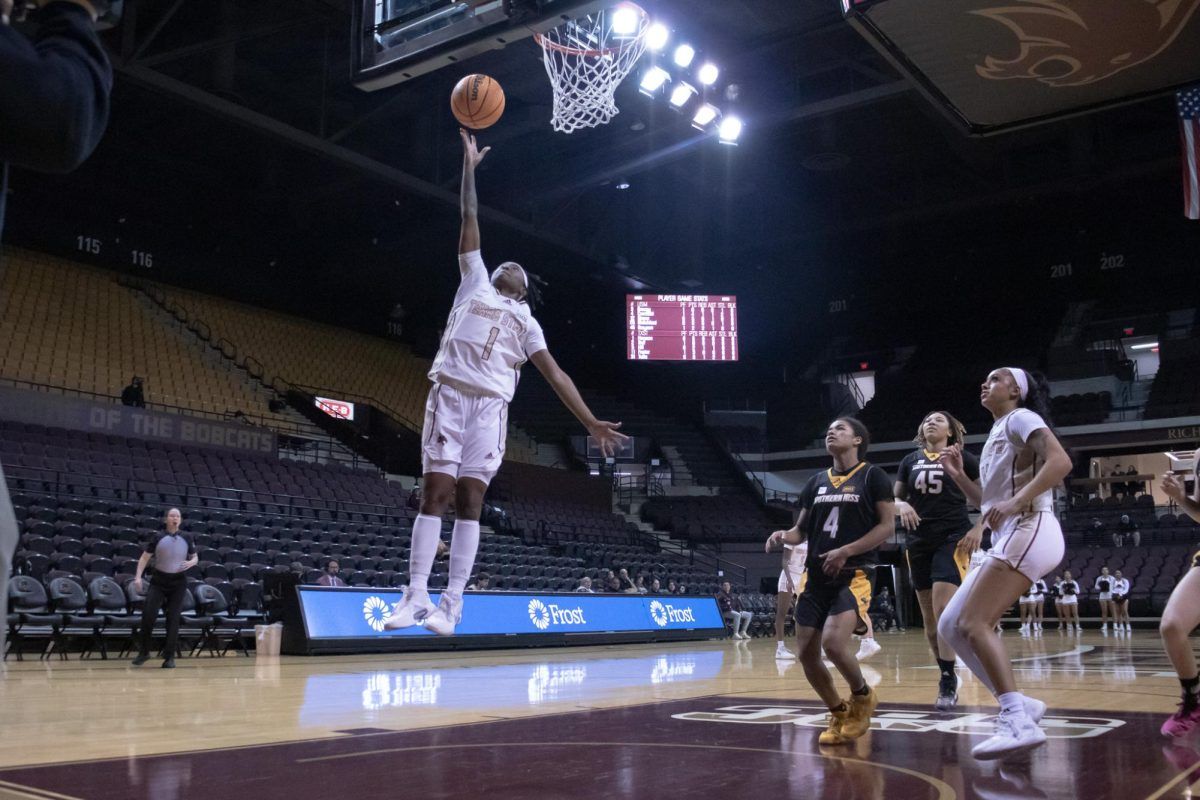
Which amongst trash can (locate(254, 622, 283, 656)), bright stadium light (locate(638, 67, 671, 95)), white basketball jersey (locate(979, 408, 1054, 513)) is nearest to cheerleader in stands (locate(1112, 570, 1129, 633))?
bright stadium light (locate(638, 67, 671, 95))

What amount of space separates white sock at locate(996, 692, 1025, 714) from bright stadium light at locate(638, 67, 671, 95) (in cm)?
1319

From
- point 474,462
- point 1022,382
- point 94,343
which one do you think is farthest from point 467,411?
point 94,343

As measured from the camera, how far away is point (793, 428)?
3400 centimetres

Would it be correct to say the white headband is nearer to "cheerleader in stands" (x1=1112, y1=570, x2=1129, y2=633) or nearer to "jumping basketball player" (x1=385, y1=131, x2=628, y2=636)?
"jumping basketball player" (x1=385, y1=131, x2=628, y2=636)

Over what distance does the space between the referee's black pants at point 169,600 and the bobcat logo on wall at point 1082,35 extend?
930 centimetres

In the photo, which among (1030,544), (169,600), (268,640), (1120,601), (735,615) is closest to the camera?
(1030,544)

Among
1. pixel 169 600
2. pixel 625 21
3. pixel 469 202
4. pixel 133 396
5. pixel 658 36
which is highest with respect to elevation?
pixel 658 36

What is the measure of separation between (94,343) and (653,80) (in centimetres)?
1334

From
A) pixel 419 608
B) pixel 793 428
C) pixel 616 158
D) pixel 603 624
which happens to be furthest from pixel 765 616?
pixel 419 608

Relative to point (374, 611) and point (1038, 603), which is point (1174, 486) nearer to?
point (374, 611)

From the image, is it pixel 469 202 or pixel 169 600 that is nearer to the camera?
pixel 469 202

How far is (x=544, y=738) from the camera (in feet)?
16.0

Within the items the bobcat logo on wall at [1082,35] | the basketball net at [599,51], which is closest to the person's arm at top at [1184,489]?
the bobcat logo on wall at [1082,35]

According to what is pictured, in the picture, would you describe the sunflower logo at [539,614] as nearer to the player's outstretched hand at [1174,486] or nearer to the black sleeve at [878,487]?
the black sleeve at [878,487]
